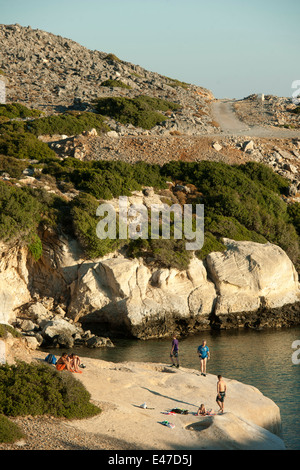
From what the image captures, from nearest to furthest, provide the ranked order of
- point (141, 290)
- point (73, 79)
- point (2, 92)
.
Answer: point (141, 290) → point (2, 92) → point (73, 79)

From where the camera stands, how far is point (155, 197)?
45.0 metres

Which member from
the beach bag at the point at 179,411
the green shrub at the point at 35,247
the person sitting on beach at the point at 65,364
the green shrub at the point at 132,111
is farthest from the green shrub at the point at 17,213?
the green shrub at the point at 132,111

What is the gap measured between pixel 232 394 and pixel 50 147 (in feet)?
124

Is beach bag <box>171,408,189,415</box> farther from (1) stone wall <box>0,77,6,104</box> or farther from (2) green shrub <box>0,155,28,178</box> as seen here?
(1) stone wall <box>0,77,6,104</box>

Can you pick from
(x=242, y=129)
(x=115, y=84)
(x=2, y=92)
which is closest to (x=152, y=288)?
(x=242, y=129)

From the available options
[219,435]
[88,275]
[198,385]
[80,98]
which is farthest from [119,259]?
[80,98]

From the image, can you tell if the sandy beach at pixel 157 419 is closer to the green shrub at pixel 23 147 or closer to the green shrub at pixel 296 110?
the green shrub at pixel 23 147

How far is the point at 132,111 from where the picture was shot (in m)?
63.0

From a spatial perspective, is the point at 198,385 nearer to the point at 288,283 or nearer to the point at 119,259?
the point at 119,259

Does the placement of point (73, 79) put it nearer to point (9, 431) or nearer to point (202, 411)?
point (202, 411)

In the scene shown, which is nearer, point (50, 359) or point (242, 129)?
point (50, 359)

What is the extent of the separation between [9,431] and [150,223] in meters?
27.2

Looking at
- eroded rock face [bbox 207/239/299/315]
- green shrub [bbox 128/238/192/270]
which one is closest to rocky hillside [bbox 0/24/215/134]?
green shrub [bbox 128/238/192/270]
